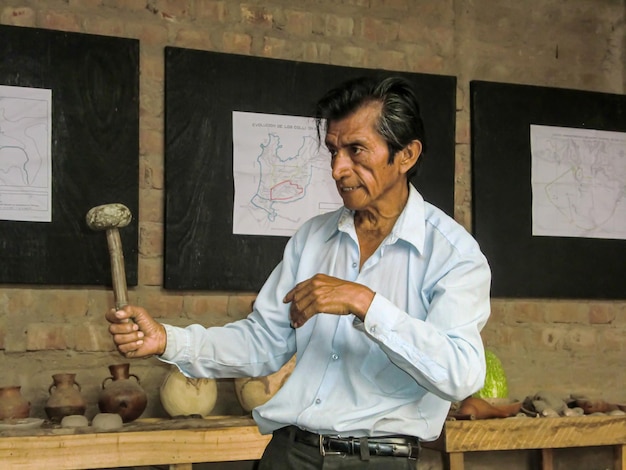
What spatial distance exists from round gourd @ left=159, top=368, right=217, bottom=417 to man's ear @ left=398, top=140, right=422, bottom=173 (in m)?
2.07

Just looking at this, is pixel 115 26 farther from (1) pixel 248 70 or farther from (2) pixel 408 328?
(2) pixel 408 328

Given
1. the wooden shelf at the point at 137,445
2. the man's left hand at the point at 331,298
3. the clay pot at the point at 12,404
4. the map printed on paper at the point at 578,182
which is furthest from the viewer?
the map printed on paper at the point at 578,182

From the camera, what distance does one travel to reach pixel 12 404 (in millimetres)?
4176

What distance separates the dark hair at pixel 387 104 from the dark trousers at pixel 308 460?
79cm

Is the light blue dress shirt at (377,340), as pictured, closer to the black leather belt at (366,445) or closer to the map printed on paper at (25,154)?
the black leather belt at (366,445)

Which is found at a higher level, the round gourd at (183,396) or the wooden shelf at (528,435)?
the round gourd at (183,396)

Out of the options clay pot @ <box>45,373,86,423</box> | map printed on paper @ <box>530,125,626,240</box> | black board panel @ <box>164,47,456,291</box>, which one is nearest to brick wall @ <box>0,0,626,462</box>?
black board panel @ <box>164,47,456,291</box>

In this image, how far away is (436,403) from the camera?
260 cm

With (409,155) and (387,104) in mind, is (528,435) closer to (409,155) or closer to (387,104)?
(409,155)

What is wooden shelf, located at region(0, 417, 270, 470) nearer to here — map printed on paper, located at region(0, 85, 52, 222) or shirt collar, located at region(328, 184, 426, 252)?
map printed on paper, located at region(0, 85, 52, 222)

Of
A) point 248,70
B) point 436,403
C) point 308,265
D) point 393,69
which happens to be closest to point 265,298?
point 308,265

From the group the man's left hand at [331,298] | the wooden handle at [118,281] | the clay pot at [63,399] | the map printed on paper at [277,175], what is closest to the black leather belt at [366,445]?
the man's left hand at [331,298]

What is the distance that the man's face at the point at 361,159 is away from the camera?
2.65 m

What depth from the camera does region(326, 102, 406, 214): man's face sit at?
8.70 ft
